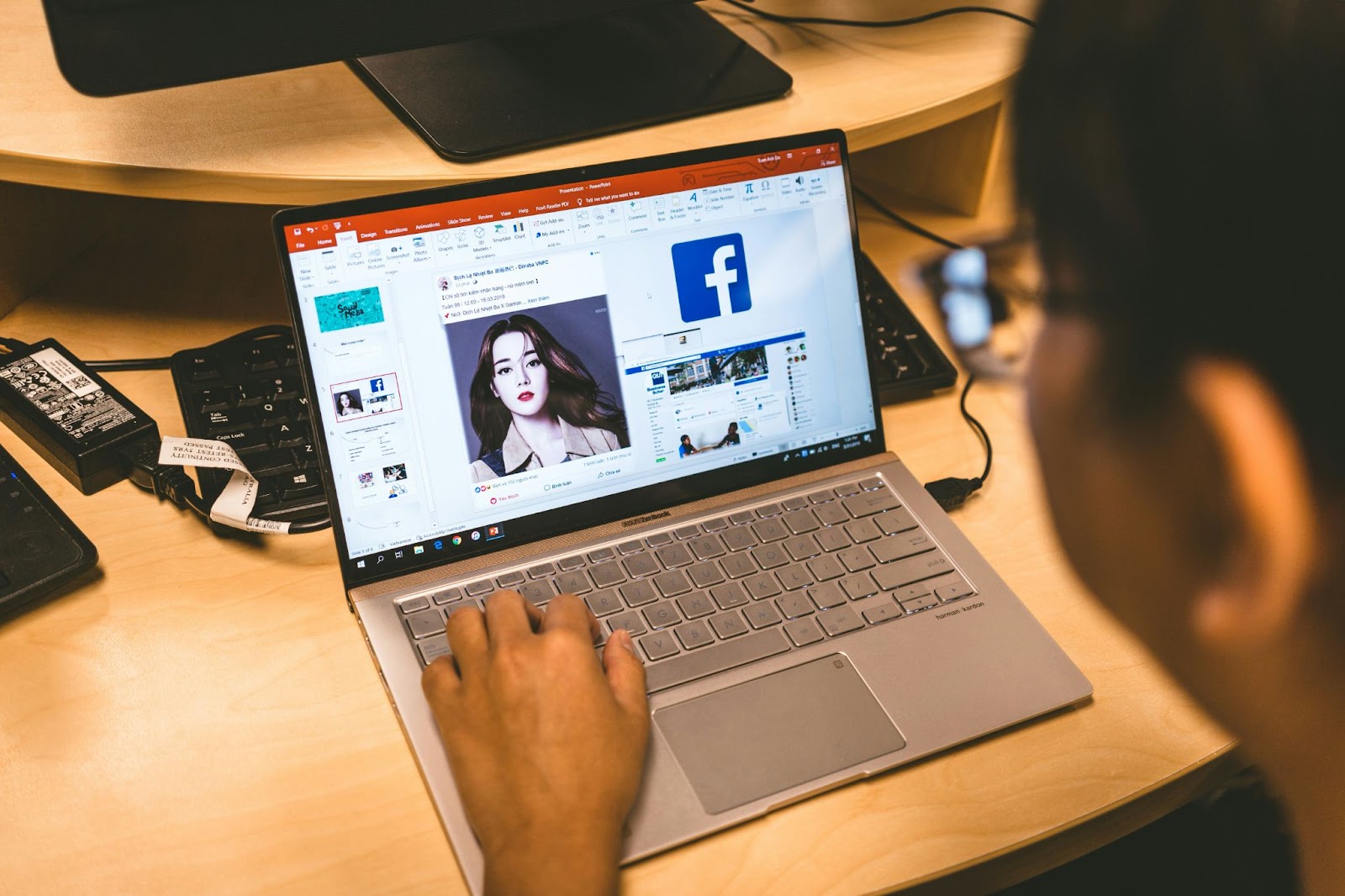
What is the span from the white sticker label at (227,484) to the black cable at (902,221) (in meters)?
0.71

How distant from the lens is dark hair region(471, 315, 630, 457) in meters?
0.78

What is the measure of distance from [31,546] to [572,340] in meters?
0.42

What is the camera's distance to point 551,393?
79 cm

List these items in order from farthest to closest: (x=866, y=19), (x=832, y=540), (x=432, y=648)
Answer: (x=866, y=19)
(x=832, y=540)
(x=432, y=648)

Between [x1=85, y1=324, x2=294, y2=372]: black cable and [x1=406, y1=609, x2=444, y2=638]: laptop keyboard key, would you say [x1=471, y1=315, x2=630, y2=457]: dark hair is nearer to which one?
[x1=406, y1=609, x2=444, y2=638]: laptop keyboard key

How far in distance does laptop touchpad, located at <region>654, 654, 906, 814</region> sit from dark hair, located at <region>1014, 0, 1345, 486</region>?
32 cm

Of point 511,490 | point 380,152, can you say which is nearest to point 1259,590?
point 511,490

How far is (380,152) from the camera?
0.91 m

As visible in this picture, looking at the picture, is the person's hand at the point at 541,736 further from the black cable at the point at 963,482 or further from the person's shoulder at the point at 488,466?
the black cable at the point at 963,482

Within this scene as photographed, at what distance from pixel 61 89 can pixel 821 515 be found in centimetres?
76

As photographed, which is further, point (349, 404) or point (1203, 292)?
point (349, 404)

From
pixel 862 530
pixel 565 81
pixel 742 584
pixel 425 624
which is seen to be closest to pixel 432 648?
pixel 425 624

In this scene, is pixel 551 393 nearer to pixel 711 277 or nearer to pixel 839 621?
pixel 711 277

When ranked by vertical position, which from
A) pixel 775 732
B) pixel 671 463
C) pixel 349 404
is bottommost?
pixel 775 732
